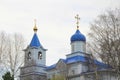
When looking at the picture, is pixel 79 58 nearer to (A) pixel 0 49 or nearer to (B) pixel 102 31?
(A) pixel 0 49

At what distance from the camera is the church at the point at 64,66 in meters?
46.6

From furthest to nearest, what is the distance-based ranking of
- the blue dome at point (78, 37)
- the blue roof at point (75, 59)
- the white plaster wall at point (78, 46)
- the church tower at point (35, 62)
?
1. the church tower at point (35, 62)
2. the white plaster wall at point (78, 46)
3. the blue dome at point (78, 37)
4. the blue roof at point (75, 59)

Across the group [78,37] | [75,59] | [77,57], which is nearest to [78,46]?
[78,37]

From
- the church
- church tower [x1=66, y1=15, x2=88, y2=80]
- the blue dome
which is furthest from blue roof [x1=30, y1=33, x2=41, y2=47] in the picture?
the blue dome

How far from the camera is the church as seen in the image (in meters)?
46.6

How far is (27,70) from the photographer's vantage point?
55.2m

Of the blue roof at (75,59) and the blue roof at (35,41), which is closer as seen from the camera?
the blue roof at (75,59)

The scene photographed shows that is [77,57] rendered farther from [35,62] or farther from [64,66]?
[35,62]

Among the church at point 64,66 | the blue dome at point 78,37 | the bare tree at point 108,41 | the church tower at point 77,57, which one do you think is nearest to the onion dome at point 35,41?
the church at point 64,66

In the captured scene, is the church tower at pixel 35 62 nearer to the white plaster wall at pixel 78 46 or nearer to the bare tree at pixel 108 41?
the white plaster wall at pixel 78 46

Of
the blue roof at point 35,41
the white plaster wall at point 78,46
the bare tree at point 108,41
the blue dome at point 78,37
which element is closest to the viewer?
the bare tree at point 108,41

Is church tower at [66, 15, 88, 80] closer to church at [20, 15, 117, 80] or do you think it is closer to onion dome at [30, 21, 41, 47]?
church at [20, 15, 117, 80]

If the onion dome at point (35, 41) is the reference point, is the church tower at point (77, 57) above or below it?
below

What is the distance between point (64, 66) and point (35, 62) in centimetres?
643
